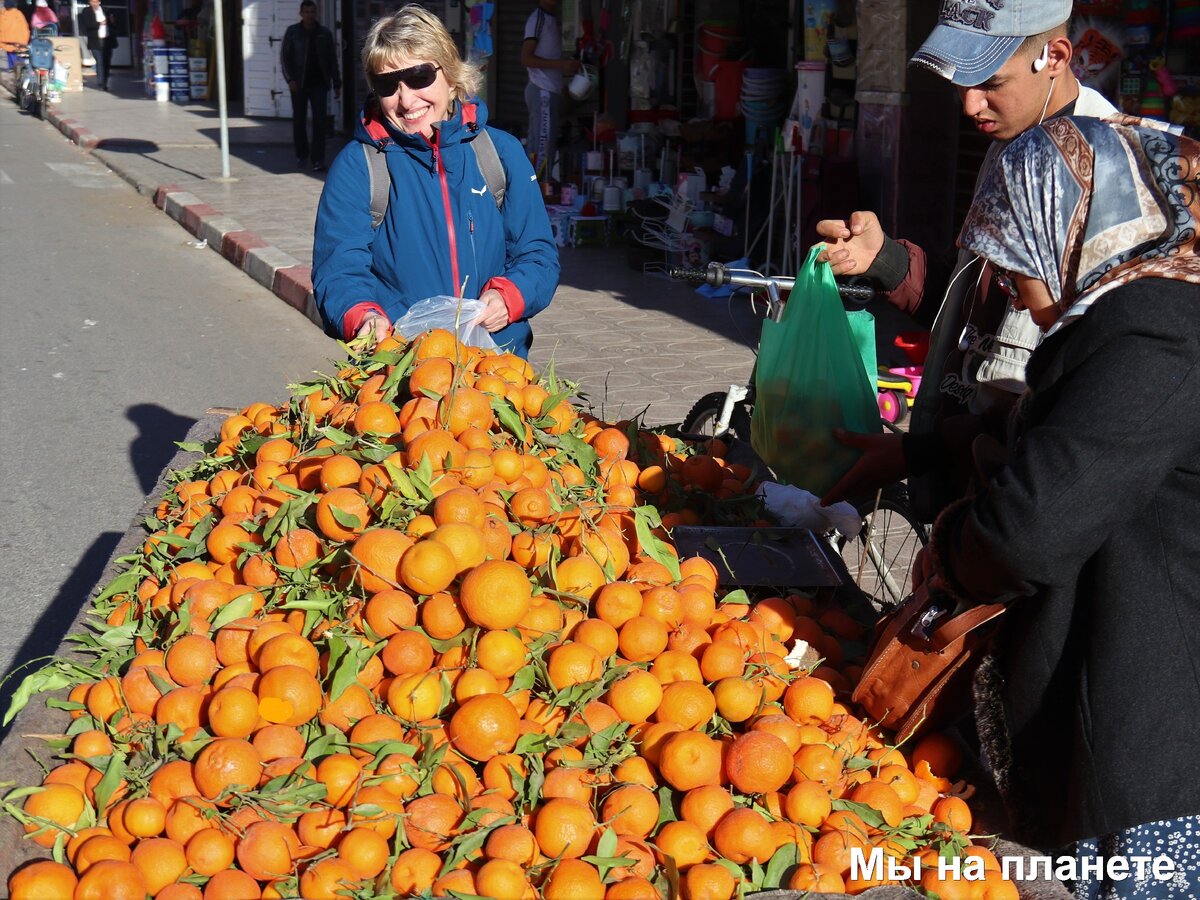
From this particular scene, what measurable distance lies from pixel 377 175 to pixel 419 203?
0.47 ft

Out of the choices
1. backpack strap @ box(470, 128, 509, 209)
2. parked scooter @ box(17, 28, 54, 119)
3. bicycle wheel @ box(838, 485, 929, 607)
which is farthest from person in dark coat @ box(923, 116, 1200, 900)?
parked scooter @ box(17, 28, 54, 119)

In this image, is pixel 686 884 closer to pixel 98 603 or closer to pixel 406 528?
pixel 406 528

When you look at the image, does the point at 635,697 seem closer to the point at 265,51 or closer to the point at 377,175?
the point at 377,175

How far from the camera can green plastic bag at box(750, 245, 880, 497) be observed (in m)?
3.21

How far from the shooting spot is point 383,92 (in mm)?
3523

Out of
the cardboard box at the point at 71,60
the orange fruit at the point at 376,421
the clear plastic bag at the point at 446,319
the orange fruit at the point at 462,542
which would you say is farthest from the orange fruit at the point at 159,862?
the cardboard box at the point at 71,60

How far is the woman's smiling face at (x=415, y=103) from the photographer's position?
Answer: 11.5 ft

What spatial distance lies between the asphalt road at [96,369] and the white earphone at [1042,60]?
330cm

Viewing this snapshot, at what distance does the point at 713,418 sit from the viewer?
16.1ft

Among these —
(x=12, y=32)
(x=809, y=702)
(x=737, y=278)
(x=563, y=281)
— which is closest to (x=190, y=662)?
(x=809, y=702)

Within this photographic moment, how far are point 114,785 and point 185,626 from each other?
37 centimetres

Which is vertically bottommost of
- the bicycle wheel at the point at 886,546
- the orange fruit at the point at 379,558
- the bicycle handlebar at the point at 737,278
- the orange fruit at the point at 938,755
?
the bicycle wheel at the point at 886,546

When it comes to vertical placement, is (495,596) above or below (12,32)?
below

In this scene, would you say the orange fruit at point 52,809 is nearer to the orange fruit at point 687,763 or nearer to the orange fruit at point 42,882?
the orange fruit at point 42,882
